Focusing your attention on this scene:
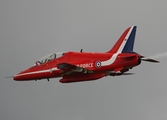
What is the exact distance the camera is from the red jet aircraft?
209 ft

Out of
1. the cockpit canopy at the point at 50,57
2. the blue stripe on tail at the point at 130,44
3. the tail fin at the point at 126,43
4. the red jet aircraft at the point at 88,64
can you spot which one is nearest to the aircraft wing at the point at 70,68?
the red jet aircraft at the point at 88,64

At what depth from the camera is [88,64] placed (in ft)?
214

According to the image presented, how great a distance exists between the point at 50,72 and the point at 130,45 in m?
8.12

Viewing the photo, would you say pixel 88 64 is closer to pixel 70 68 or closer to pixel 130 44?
pixel 70 68

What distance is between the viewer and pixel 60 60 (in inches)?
2633

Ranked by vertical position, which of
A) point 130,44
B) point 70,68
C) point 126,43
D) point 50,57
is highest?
point 126,43

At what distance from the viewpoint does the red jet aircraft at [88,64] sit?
63750 mm

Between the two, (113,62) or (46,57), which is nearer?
(113,62)

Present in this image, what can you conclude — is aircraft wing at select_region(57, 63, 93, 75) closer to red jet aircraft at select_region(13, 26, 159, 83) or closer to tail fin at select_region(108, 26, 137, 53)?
red jet aircraft at select_region(13, 26, 159, 83)

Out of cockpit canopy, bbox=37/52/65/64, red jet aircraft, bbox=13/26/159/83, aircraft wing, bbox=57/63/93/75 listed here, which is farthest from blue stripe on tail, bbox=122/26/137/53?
cockpit canopy, bbox=37/52/65/64

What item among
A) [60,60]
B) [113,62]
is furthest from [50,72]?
[113,62]

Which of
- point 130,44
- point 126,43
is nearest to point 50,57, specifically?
point 126,43

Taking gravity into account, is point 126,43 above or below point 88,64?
above

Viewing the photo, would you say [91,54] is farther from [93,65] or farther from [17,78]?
[17,78]
